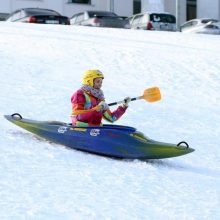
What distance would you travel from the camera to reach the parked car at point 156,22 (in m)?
28.2

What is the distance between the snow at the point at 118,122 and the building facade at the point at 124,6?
14327mm

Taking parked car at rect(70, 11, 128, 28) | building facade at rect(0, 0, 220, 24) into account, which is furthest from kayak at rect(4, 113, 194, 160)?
building facade at rect(0, 0, 220, 24)

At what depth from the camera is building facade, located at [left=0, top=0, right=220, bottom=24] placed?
36375 millimetres

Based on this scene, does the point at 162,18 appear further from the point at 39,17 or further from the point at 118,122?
the point at 118,122

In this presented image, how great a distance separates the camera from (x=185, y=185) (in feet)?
22.7

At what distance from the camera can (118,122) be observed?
1092cm

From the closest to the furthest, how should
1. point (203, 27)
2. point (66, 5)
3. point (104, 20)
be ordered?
point (104, 20) < point (203, 27) < point (66, 5)

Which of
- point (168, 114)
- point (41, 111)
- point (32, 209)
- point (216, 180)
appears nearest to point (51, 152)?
point (216, 180)

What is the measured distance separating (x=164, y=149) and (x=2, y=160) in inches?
69.6

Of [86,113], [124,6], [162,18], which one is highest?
[124,6]

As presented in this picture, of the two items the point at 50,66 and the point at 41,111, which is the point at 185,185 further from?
the point at 50,66

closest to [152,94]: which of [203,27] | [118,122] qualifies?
[118,122]

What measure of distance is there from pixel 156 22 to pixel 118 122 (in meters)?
18.1

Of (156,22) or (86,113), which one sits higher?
(156,22)
